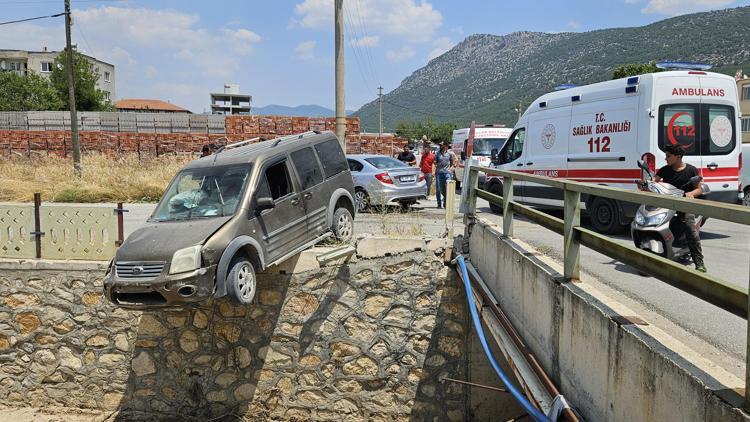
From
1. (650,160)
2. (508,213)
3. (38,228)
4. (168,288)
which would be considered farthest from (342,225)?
(650,160)

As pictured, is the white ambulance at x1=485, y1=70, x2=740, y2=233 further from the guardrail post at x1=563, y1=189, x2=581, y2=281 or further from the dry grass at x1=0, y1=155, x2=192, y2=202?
the dry grass at x1=0, y1=155, x2=192, y2=202

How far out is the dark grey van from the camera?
6.42 meters

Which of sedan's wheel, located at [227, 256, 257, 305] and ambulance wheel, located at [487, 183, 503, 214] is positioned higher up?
ambulance wheel, located at [487, 183, 503, 214]

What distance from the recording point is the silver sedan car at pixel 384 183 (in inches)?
530

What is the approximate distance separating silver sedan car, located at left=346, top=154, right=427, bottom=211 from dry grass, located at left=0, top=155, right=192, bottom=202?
792cm

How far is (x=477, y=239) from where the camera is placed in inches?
298

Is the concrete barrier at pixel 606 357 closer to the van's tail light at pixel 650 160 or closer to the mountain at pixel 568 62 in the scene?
the van's tail light at pixel 650 160

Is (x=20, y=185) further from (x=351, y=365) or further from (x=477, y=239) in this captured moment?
(x=477, y=239)

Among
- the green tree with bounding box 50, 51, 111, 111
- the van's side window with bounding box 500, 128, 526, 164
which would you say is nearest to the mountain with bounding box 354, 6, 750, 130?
the green tree with bounding box 50, 51, 111, 111

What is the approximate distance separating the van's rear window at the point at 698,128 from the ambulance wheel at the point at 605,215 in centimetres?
136

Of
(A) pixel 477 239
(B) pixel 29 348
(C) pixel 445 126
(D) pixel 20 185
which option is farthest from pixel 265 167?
(C) pixel 445 126

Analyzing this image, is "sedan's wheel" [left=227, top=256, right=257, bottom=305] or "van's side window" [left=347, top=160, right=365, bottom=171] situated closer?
"sedan's wheel" [left=227, top=256, right=257, bottom=305]

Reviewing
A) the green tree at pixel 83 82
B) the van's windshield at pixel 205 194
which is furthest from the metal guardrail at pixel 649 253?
the green tree at pixel 83 82

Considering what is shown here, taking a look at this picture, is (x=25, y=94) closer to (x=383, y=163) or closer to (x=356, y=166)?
(x=356, y=166)
